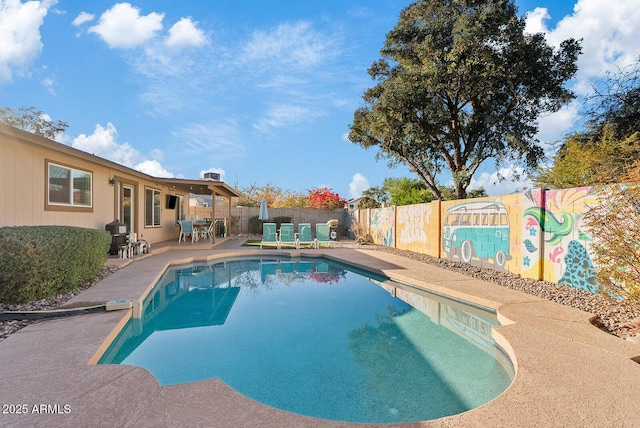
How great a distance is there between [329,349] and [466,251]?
6.17m

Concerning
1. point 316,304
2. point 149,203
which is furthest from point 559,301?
point 149,203

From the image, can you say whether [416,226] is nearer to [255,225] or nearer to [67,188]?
[67,188]

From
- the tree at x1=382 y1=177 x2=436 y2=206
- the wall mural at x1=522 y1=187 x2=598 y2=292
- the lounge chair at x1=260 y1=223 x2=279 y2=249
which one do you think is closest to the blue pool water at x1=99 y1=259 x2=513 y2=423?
the wall mural at x1=522 y1=187 x2=598 y2=292

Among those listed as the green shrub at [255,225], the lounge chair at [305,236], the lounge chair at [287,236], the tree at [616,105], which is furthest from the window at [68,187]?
the tree at [616,105]

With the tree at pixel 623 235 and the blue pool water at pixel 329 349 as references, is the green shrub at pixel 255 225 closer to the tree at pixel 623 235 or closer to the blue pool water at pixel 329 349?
the blue pool water at pixel 329 349

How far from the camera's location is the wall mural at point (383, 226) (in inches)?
544

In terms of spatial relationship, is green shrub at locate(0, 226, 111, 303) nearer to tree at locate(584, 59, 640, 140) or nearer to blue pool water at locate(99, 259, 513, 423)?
blue pool water at locate(99, 259, 513, 423)

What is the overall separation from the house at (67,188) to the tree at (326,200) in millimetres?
9855

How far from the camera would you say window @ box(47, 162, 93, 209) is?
6805 millimetres

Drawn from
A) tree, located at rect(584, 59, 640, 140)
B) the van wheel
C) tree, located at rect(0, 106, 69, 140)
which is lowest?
the van wheel

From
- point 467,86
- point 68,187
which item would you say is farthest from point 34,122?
point 467,86

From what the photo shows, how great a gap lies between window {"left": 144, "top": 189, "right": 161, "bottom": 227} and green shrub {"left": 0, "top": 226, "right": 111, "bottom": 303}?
621 cm

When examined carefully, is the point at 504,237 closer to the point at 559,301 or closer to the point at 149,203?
the point at 559,301

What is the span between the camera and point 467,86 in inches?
482
